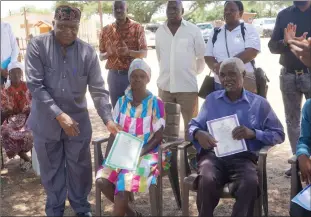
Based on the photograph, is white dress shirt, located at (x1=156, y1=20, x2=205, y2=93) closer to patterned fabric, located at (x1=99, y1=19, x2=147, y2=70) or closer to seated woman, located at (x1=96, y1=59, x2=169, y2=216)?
patterned fabric, located at (x1=99, y1=19, x2=147, y2=70)

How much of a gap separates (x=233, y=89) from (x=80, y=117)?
1.39 m

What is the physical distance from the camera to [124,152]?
3.65 metres

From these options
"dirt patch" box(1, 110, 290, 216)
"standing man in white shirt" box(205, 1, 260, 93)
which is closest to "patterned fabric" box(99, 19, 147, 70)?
"standing man in white shirt" box(205, 1, 260, 93)

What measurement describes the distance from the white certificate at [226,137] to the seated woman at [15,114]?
282 cm

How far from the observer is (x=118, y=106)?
4000 millimetres

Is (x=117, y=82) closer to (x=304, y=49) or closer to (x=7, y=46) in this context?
(x=7, y=46)

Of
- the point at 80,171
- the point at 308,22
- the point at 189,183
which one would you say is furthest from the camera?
the point at 308,22

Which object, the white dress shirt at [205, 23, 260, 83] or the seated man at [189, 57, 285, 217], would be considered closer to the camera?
the seated man at [189, 57, 285, 217]

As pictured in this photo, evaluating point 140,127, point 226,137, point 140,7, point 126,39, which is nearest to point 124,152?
point 140,127

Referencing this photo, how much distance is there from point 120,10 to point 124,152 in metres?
2.21

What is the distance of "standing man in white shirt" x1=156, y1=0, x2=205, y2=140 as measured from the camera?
5.04 metres

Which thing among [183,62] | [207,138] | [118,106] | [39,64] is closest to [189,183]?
[207,138]

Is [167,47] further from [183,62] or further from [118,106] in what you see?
[118,106]

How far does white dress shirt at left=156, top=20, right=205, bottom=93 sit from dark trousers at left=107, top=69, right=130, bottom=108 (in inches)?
19.6
